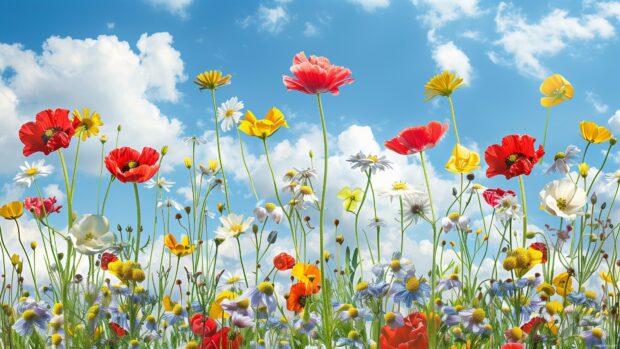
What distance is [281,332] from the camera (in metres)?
2.71

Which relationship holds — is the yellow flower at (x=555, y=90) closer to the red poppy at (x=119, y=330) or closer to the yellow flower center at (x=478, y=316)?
the yellow flower center at (x=478, y=316)

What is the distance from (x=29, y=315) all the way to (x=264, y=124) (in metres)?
1.31

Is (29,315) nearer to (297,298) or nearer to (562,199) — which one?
(297,298)

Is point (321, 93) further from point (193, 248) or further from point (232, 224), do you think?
point (193, 248)

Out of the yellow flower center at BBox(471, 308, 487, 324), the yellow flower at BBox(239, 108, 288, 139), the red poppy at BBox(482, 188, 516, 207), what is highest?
the yellow flower at BBox(239, 108, 288, 139)

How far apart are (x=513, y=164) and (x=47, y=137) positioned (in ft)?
6.61

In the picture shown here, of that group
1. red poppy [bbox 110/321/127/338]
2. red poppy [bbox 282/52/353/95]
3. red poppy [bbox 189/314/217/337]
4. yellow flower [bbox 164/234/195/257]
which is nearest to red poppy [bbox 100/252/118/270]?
yellow flower [bbox 164/234/195/257]

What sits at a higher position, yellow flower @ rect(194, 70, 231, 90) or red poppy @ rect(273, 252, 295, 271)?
yellow flower @ rect(194, 70, 231, 90)

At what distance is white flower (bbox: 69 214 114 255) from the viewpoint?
2043 mm

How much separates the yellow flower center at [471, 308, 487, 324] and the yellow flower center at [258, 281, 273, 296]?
0.67m

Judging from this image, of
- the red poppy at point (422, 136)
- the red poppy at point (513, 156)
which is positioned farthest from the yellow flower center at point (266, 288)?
the red poppy at point (513, 156)

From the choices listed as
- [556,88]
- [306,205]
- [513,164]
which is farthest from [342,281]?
[556,88]

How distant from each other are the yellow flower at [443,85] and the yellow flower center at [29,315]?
6.69 feet

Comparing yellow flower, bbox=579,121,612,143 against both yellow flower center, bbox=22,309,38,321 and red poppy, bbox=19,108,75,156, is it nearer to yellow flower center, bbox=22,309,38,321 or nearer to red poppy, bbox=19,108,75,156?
red poppy, bbox=19,108,75,156
